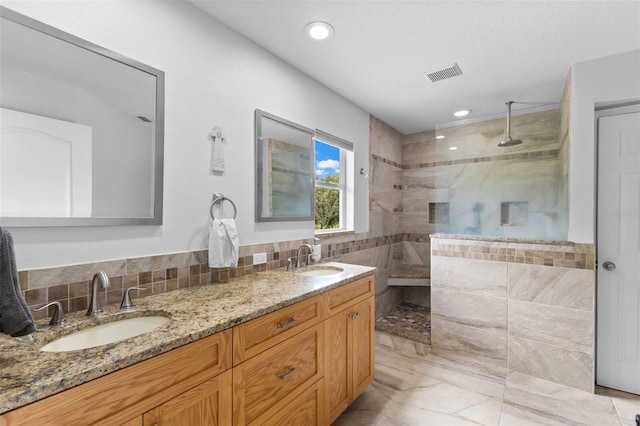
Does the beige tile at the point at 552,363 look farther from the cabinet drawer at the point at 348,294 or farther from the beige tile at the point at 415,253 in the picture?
the beige tile at the point at 415,253

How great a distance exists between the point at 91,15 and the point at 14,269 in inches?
44.6

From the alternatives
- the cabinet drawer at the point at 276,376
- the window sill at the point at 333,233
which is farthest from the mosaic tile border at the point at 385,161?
Result: the cabinet drawer at the point at 276,376

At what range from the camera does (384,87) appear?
9.14ft

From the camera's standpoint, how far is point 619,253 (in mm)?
2283

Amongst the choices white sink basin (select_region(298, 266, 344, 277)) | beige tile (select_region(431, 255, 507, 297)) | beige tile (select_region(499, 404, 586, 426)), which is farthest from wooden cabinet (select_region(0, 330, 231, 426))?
beige tile (select_region(431, 255, 507, 297))

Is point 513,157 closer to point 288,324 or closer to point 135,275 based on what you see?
point 288,324

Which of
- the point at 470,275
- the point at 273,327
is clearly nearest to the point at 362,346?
the point at 273,327

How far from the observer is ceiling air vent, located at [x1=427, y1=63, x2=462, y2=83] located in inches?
95.0

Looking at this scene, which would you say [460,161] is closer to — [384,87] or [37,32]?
[384,87]

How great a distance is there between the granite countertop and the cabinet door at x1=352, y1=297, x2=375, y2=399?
0.36 meters

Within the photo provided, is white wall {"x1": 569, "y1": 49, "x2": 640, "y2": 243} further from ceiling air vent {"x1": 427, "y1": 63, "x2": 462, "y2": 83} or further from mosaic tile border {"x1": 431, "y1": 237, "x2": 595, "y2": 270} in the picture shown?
ceiling air vent {"x1": 427, "y1": 63, "x2": 462, "y2": 83}

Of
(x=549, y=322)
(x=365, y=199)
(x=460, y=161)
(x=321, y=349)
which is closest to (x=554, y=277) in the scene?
(x=549, y=322)

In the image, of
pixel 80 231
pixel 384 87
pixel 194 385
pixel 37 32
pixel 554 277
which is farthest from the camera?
pixel 384 87

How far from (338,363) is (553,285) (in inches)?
74.1
